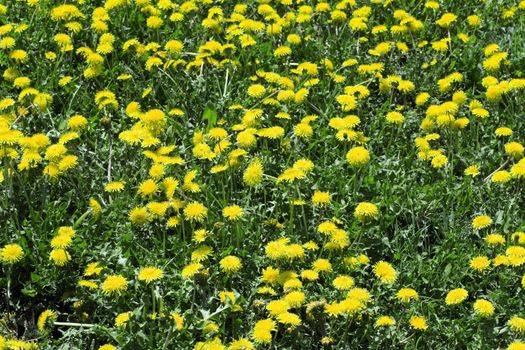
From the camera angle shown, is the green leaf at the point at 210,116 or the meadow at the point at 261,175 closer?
the meadow at the point at 261,175

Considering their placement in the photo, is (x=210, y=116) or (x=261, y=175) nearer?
(x=261, y=175)

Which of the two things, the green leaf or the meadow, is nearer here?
the meadow

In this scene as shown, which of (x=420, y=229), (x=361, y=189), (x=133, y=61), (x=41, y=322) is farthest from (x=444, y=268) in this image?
(x=133, y=61)

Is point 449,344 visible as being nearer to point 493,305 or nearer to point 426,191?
point 493,305

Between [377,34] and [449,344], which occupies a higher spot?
[377,34]

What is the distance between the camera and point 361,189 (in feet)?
15.1

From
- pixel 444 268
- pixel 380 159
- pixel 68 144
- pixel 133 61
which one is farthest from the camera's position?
pixel 133 61

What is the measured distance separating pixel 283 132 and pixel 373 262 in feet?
2.70

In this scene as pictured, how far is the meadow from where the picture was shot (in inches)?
153

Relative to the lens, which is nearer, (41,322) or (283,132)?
(41,322)

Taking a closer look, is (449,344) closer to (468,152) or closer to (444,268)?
(444,268)

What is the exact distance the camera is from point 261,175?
14.2 feet

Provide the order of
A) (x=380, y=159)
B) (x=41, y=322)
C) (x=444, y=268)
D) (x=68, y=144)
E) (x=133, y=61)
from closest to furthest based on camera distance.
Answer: (x=41, y=322)
(x=444, y=268)
(x=68, y=144)
(x=380, y=159)
(x=133, y=61)

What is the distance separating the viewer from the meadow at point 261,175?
3875 millimetres
